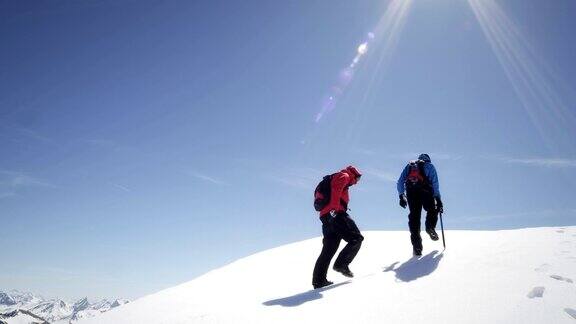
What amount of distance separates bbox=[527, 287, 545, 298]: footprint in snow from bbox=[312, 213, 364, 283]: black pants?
311 centimetres

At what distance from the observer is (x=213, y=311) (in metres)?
5.21

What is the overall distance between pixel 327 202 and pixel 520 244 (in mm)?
3604

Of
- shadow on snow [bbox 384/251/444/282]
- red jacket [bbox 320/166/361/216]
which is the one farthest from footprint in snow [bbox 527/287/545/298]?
red jacket [bbox 320/166/361/216]

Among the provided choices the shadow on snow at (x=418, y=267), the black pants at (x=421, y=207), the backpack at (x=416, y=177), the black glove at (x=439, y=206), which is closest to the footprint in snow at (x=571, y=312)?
the shadow on snow at (x=418, y=267)

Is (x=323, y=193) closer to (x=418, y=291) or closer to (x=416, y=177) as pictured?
(x=416, y=177)

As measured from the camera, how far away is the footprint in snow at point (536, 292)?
4143 mm

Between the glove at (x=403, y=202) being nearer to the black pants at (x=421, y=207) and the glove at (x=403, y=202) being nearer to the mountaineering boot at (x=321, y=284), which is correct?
the black pants at (x=421, y=207)

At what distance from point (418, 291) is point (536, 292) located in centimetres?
130

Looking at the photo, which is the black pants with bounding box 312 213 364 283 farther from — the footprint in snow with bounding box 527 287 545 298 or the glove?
the footprint in snow with bounding box 527 287 545 298

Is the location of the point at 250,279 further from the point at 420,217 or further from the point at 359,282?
the point at 420,217

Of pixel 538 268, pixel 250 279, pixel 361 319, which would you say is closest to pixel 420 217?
pixel 538 268

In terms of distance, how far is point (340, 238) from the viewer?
708 cm

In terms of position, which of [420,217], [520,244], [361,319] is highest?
[420,217]

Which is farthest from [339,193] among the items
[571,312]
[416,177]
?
[571,312]
